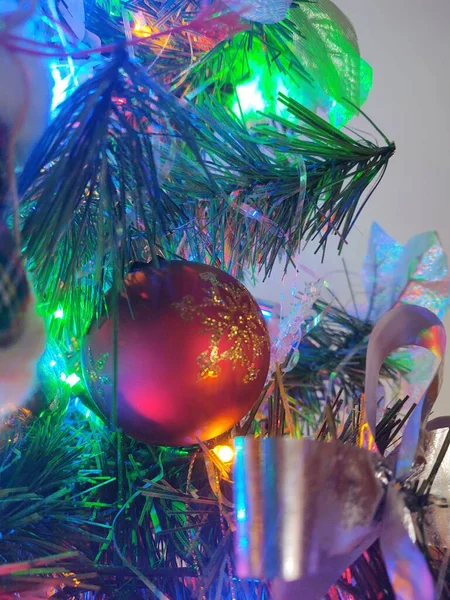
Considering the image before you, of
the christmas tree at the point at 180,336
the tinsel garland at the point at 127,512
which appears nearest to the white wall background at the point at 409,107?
the christmas tree at the point at 180,336

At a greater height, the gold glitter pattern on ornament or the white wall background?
the white wall background

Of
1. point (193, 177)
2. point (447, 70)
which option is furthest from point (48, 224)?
point (447, 70)

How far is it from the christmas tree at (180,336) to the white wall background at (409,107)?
38cm

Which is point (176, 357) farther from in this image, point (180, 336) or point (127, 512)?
point (127, 512)

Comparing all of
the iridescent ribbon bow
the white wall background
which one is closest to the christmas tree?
the iridescent ribbon bow

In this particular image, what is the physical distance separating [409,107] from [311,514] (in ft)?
2.36

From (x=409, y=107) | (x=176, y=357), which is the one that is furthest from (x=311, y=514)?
(x=409, y=107)

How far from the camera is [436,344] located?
307mm

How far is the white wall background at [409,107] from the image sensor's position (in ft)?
2.58

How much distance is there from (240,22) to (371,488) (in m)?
0.29

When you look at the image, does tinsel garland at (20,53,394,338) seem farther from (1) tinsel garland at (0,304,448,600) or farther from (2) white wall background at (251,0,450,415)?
(2) white wall background at (251,0,450,415)

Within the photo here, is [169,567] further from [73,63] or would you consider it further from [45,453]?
→ [73,63]

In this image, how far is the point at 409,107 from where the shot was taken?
80 cm

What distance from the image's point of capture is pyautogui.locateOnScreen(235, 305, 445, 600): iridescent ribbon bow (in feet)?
0.77
